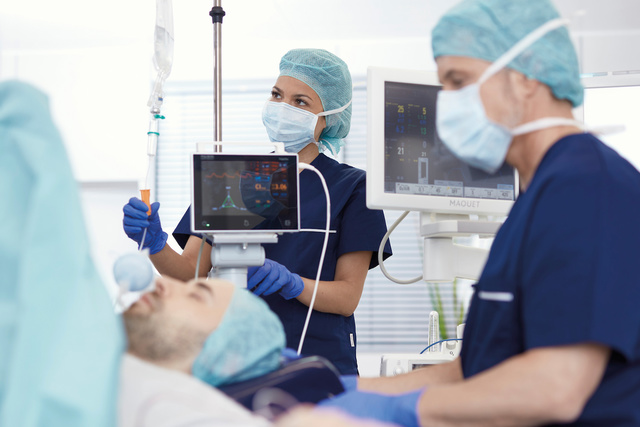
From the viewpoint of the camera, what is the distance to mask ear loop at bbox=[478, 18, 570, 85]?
1.08m

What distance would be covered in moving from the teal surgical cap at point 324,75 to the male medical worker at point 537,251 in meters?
0.75

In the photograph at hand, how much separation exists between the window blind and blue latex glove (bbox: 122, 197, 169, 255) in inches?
104

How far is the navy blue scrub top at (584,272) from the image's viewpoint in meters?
0.87

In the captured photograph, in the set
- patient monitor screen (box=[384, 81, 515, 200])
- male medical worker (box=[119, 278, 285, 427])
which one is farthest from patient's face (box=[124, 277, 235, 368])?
patient monitor screen (box=[384, 81, 515, 200])

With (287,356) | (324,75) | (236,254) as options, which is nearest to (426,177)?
(324,75)

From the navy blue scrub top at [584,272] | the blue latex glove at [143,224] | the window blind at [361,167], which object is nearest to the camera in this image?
the navy blue scrub top at [584,272]

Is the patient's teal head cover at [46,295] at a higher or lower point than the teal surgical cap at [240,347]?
higher

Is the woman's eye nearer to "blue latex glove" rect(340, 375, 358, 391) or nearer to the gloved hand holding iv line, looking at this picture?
"blue latex glove" rect(340, 375, 358, 391)

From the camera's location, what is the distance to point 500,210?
1.76 metres

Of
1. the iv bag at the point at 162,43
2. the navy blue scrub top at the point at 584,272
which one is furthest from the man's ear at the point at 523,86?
the iv bag at the point at 162,43

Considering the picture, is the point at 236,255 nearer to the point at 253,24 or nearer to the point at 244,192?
the point at 244,192

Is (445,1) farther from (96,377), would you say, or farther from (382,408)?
(96,377)

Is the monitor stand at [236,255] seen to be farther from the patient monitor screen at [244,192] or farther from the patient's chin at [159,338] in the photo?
the patient's chin at [159,338]

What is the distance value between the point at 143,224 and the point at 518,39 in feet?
3.45
